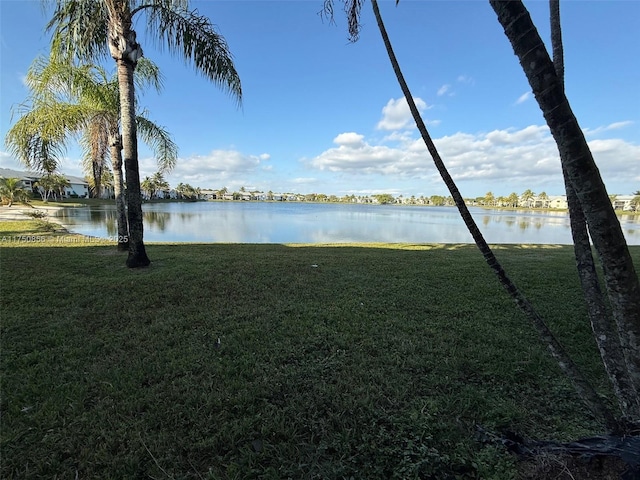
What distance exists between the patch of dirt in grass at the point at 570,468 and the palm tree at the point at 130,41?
20.5ft

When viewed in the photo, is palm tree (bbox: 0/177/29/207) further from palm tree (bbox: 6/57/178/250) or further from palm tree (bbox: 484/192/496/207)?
palm tree (bbox: 484/192/496/207)

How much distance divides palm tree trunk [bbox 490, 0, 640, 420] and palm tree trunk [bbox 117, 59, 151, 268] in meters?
6.05

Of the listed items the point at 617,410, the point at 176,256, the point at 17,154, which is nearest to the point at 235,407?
the point at 617,410

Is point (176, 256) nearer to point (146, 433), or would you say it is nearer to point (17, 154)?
point (17, 154)

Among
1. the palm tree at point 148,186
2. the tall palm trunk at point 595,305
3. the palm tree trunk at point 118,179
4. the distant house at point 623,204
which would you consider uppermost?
the palm tree at point 148,186

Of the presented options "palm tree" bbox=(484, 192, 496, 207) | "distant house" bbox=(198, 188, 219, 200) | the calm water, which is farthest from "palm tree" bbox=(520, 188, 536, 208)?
"distant house" bbox=(198, 188, 219, 200)

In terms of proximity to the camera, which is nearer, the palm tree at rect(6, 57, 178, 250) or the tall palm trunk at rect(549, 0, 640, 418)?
the tall palm trunk at rect(549, 0, 640, 418)

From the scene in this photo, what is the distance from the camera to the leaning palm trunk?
1.77 meters

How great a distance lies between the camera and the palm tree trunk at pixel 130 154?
18.9ft

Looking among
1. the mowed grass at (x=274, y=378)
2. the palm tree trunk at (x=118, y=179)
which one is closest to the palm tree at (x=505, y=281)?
the mowed grass at (x=274, y=378)

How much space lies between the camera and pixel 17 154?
693 centimetres

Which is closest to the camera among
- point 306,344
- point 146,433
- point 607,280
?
point 607,280

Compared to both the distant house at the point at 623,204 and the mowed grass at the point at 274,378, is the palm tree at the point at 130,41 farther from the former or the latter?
the distant house at the point at 623,204

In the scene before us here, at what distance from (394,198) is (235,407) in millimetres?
143591
